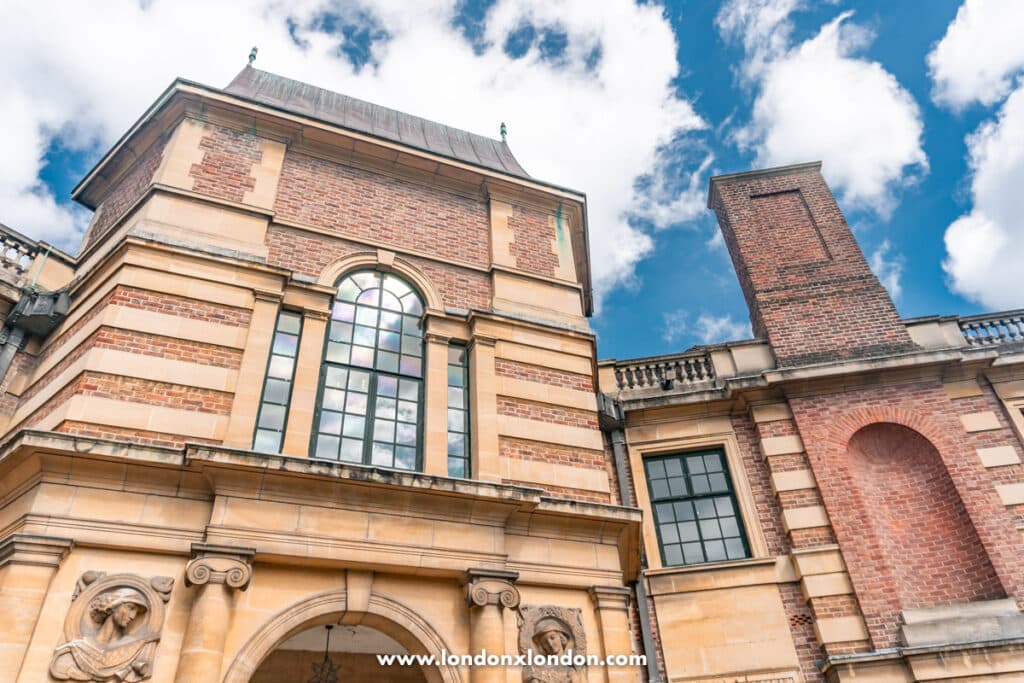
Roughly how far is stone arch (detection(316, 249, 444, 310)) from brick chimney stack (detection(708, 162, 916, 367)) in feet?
24.1

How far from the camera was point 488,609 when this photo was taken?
22.7 feet

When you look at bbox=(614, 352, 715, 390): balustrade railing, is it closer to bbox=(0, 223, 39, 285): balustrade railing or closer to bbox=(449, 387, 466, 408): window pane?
bbox=(449, 387, 466, 408): window pane

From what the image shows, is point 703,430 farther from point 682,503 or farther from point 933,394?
point 933,394

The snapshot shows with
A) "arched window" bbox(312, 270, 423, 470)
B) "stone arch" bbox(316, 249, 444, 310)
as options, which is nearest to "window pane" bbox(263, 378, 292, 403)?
"arched window" bbox(312, 270, 423, 470)

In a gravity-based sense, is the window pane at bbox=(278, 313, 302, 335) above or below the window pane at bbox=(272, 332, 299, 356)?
above

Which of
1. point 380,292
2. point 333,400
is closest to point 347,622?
point 333,400

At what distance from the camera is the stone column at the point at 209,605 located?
574 cm

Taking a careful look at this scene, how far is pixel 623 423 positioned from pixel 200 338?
25.6ft

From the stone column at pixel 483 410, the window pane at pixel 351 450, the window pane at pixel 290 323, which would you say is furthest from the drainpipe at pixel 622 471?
the window pane at pixel 290 323

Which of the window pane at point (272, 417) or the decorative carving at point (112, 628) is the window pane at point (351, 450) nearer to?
the window pane at point (272, 417)

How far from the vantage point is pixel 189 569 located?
242 inches

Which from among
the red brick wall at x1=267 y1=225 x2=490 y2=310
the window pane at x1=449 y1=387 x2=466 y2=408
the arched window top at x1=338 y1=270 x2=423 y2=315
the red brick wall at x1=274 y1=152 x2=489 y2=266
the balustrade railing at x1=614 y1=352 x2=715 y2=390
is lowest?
the window pane at x1=449 y1=387 x2=466 y2=408

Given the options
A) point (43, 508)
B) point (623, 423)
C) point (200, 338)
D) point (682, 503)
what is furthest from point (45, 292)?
point (682, 503)

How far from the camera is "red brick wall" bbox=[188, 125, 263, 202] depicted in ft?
30.9
